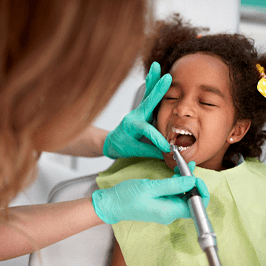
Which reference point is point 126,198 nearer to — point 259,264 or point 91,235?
point 91,235

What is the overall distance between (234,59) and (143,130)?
18.2 inches

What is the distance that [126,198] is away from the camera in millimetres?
767

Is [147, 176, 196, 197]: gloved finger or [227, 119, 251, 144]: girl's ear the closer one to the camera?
[147, 176, 196, 197]: gloved finger

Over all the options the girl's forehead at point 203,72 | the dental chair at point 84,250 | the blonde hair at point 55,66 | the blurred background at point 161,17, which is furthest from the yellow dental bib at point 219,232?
the blurred background at point 161,17

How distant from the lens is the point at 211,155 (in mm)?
996

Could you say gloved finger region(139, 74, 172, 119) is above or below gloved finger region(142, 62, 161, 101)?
below

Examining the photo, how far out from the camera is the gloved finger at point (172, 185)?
0.69 meters

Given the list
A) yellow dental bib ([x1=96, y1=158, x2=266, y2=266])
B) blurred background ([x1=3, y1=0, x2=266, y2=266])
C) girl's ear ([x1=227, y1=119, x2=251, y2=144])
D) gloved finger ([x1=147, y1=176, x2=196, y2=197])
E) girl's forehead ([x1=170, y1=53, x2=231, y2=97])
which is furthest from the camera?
blurred background ([x1=3, y1=0, x2=266, y2=266])

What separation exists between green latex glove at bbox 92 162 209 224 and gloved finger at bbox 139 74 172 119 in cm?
30

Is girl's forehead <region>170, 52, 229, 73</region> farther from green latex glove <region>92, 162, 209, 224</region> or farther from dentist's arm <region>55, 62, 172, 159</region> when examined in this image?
green latex glove <region>92, 162, 209, 224</region>

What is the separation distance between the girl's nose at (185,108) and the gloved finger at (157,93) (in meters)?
0.07

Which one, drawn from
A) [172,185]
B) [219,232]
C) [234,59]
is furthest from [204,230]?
[234,59]

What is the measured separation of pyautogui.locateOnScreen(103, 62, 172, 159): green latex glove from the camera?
2.95 ft

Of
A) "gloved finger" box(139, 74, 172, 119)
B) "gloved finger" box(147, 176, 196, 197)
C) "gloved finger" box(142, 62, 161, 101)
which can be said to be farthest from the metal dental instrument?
"gloved finger" box(142, 62, 161, 101)
